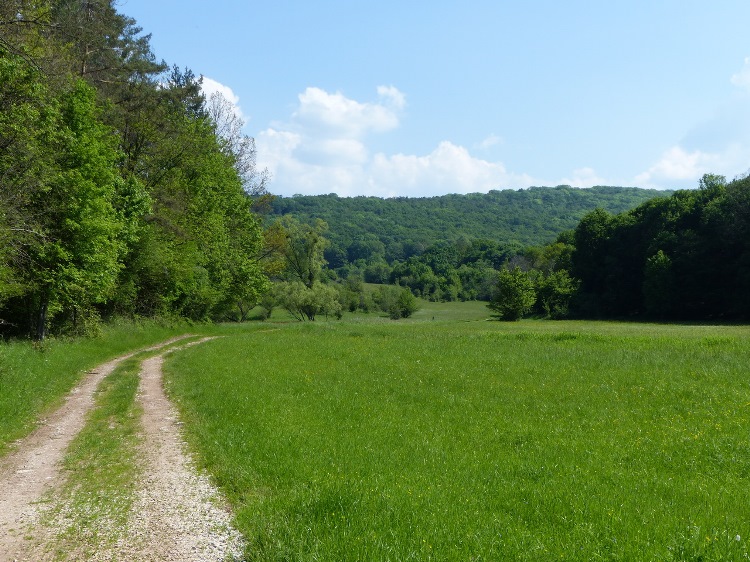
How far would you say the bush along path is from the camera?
7.41 meters

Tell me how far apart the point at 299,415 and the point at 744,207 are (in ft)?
237

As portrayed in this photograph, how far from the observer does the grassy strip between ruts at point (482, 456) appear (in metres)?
7.09

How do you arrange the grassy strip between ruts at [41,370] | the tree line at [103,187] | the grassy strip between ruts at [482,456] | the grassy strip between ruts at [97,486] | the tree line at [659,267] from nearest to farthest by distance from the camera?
the grassy strip between ruts at [482,456]
the grassy strip between ruts at [97,486]
the grassy strip between ruts at [41,370]
the tree line at [103,187]
the tree line at [659,267]

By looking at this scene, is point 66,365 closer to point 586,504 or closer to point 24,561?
point 24,561

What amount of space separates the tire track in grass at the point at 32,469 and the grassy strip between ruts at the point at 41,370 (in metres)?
0.45

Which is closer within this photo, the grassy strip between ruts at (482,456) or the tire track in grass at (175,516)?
the grassy strip between ruts at (482,456)

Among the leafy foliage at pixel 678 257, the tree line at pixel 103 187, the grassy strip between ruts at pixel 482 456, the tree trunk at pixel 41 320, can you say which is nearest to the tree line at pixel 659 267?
the leafy foliage at pixel 678 257

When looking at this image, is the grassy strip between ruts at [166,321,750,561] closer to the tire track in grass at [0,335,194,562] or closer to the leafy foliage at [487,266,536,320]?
the tire track in grass at [0,335,194,562]

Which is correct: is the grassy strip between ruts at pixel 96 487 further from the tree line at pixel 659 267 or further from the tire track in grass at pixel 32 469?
the tree line at pixel 659 267

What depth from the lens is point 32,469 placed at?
1098 centimetres

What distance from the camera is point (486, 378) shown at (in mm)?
20797

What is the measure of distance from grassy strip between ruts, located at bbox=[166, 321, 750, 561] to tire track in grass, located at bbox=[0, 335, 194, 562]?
2.76 m

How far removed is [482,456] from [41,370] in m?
16.7

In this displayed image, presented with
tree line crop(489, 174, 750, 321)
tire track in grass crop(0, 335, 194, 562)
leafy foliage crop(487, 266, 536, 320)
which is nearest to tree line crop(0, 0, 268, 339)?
tire track in grass crop(0, 335, 194, 562)
